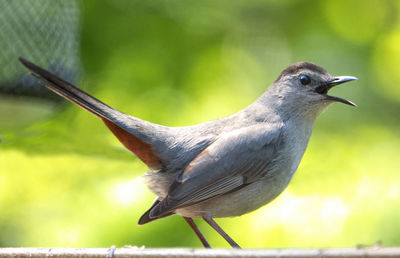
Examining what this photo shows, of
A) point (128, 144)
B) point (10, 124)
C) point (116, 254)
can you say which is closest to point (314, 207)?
point (128, 144)

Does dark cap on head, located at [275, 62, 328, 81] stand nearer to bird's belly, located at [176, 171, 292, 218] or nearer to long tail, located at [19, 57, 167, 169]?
bird's belly, located at [176, 171, 292, 218]

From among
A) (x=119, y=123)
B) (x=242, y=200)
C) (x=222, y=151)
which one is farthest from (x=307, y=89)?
(x=119, y=123)

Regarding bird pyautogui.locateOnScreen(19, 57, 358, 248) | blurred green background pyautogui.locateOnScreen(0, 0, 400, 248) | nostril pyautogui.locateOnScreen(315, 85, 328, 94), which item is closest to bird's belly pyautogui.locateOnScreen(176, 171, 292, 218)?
bird pyautogui.locateOnScreen(19, 57, 358, 248)

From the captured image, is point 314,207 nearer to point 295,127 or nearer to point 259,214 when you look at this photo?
point 259,214

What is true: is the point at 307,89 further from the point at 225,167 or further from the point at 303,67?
the point at 225,167

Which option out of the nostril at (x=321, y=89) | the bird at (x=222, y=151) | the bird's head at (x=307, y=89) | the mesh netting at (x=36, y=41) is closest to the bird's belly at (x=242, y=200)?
the bird at (x=222, y=151)
